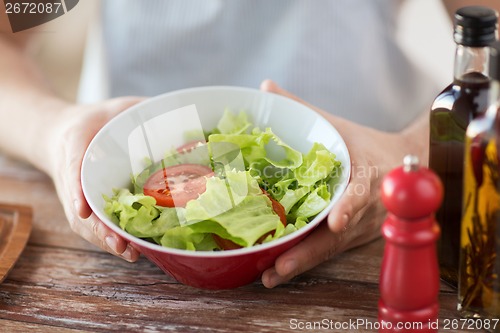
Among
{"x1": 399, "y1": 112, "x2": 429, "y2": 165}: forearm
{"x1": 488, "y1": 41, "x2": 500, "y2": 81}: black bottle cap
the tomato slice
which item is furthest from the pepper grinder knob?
{"x1": 399, "y1": 112, "x2": 429, "y2": 165}: forearm

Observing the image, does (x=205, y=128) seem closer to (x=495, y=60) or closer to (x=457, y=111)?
(x=457, y=111)

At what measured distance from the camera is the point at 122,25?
5.09ft

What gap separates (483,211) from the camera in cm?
77

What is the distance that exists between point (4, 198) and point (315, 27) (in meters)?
0.78

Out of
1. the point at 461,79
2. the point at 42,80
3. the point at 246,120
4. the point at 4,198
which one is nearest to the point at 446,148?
the point at 461,79

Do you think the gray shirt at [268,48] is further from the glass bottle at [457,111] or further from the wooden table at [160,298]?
the glass bottle at [457,111]

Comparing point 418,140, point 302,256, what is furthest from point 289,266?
point 418,140

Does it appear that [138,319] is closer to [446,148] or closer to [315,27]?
[446,148]

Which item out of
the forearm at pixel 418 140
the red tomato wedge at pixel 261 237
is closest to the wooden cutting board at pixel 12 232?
the red tomato wedge at pixel 261 237

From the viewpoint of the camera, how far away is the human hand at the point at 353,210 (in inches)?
36.4

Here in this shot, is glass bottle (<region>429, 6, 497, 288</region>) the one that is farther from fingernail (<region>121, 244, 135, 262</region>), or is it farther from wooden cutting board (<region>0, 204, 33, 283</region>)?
wooden cutting board (<region>0, 204, 33, 283</region>)

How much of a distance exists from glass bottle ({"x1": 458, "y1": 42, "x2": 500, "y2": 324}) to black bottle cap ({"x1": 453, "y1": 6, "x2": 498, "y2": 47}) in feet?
0.14

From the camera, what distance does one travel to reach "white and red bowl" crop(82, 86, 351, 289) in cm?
90

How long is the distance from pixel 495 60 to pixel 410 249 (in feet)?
0.76
